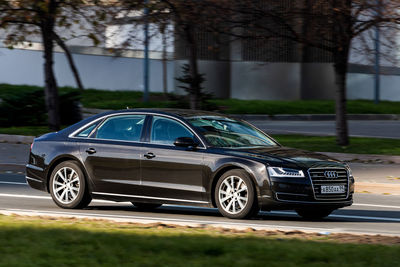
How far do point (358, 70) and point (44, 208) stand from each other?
35597 millimetres

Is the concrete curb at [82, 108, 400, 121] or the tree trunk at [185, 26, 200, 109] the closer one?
the tree trunk at [185, 26, 200, 109]

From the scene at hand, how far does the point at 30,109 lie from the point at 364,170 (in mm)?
13041

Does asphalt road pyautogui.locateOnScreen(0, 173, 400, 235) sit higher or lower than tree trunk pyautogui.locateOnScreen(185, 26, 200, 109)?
lower

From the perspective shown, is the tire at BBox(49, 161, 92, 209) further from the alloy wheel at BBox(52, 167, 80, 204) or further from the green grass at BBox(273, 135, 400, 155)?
the green grass at BBox(273, 135, 400, 155)

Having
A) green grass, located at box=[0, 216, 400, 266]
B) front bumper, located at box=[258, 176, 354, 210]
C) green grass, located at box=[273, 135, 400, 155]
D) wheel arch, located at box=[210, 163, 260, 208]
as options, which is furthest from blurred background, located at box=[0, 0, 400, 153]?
green grass, located at box=[0, 216, 400, 266]

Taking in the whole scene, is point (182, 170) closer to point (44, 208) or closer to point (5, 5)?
point (44, 208)

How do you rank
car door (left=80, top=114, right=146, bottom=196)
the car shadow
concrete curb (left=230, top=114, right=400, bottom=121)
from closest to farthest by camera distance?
the car shadow < car door (left=80, top=114, right=146, bottom=196) < concrete curb (left=230, top=114, right=400, bottom=121)

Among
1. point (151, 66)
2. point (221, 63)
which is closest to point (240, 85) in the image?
point (221, 63)

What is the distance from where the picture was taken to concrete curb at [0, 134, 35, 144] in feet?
73.7

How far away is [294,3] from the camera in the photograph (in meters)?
20.4

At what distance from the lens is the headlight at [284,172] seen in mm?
10109

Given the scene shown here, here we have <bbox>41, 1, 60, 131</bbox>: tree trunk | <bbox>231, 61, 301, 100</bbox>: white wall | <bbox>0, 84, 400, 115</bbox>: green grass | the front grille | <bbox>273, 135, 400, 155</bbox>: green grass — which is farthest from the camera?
<bbox>231, 61, 301, 100</bbox>: white wall

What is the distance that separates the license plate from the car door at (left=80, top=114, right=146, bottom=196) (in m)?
2.40

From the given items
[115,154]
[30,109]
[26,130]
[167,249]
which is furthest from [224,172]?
[30,109]
